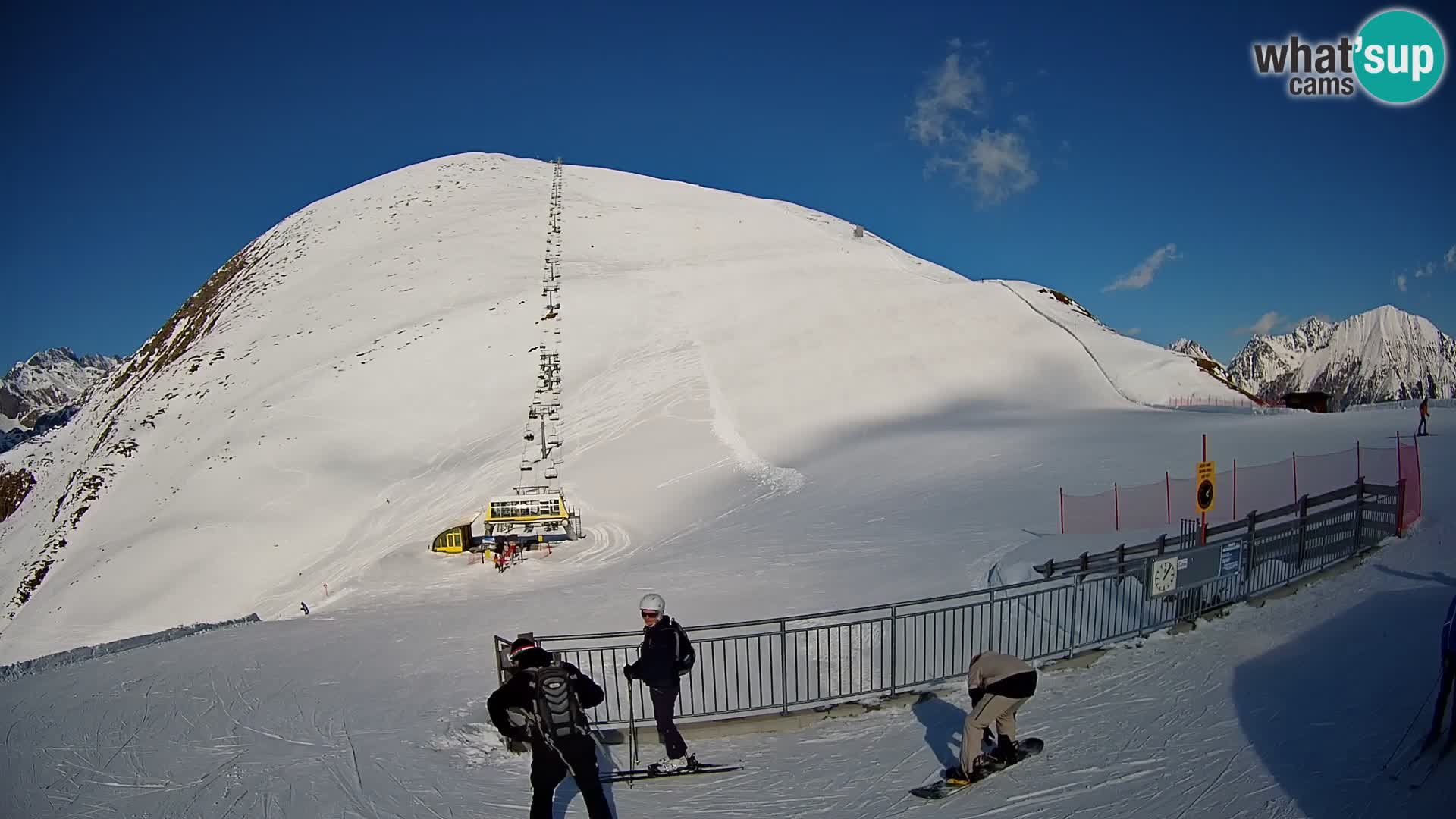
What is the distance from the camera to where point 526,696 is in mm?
5582

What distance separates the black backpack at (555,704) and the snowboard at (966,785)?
119 inches

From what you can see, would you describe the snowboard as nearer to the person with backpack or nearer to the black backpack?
the person with backpack

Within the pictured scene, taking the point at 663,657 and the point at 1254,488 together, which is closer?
the point at 663,657

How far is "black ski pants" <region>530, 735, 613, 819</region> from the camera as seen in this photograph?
5590mm

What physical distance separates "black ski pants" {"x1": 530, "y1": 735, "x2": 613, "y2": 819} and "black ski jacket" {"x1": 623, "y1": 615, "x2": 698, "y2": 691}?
54.7 inches

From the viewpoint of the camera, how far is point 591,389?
133ft

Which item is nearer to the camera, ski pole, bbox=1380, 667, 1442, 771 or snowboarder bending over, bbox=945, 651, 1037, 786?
ski pole, bbox=1380, 667, 1442, 771

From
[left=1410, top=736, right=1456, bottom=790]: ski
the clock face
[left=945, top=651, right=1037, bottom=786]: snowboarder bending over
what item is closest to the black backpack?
[left=945, top=651, right=1037, bottom=786]: snowboarder bending over

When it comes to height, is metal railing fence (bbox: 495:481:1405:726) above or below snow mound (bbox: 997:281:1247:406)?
below

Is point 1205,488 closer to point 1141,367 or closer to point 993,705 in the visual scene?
point 993,705

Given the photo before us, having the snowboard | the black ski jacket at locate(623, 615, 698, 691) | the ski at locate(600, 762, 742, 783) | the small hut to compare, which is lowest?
the ski at locate(600, 762, 742, 783)

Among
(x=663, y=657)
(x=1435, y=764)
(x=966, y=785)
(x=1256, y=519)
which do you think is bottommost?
(x=966, y=785)

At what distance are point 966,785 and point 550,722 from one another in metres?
3.54

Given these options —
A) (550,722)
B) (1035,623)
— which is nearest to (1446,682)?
(1035,623)
